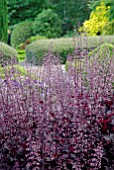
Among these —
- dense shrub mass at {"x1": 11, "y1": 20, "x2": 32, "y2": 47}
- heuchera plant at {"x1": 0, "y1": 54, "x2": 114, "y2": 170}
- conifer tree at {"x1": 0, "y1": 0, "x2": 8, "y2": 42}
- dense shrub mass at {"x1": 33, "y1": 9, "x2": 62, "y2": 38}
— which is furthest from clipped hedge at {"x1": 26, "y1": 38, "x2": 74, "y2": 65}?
heuchera plant at {"x1": 0, "y1": 54, "x2": 114, "y2": 170}

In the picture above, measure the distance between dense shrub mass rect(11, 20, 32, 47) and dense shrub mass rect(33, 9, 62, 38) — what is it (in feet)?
2.51

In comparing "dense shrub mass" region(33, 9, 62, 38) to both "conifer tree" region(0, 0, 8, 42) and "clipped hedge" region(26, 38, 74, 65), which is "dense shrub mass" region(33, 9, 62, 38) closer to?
"conifer tree" region(0, 0, 8, 42)

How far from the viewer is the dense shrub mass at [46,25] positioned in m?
18.7

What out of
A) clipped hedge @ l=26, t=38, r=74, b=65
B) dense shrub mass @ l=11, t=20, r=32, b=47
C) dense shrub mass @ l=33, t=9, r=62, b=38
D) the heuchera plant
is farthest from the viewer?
dense shrub mass @ l=11, t=20, r=32, b=47

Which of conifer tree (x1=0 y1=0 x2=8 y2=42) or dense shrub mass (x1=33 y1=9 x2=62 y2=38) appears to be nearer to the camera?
Answer: conifer tree (x1=0 y1=0 x2=8 y2=42)

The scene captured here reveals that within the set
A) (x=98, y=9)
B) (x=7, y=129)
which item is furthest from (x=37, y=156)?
(x=98, y=9)

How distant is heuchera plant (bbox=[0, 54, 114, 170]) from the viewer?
187 centimetres

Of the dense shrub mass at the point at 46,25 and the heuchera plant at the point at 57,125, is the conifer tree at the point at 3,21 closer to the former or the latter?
the dense shrub mass at the point at 46,25

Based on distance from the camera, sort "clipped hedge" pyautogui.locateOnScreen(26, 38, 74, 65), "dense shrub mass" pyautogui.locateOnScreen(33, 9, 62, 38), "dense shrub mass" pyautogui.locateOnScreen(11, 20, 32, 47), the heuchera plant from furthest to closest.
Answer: "dense shrub mass" pyautogui.locateOnScreen(11, 20, 32, 47)
"dense shrub mass" pyautogui.locateOnScreen(33, 9, 62, 38)
"clipped hedge" pyautogui.locateOnScreen(26, 38, 74, 65)
the heuchera plant

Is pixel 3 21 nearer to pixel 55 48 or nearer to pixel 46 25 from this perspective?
pixel 55 48

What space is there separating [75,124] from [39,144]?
248 millimetres

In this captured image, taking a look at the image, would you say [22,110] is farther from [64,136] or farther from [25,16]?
[25,16]

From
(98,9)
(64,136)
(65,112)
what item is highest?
(98,9)

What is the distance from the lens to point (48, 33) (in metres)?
18.6
